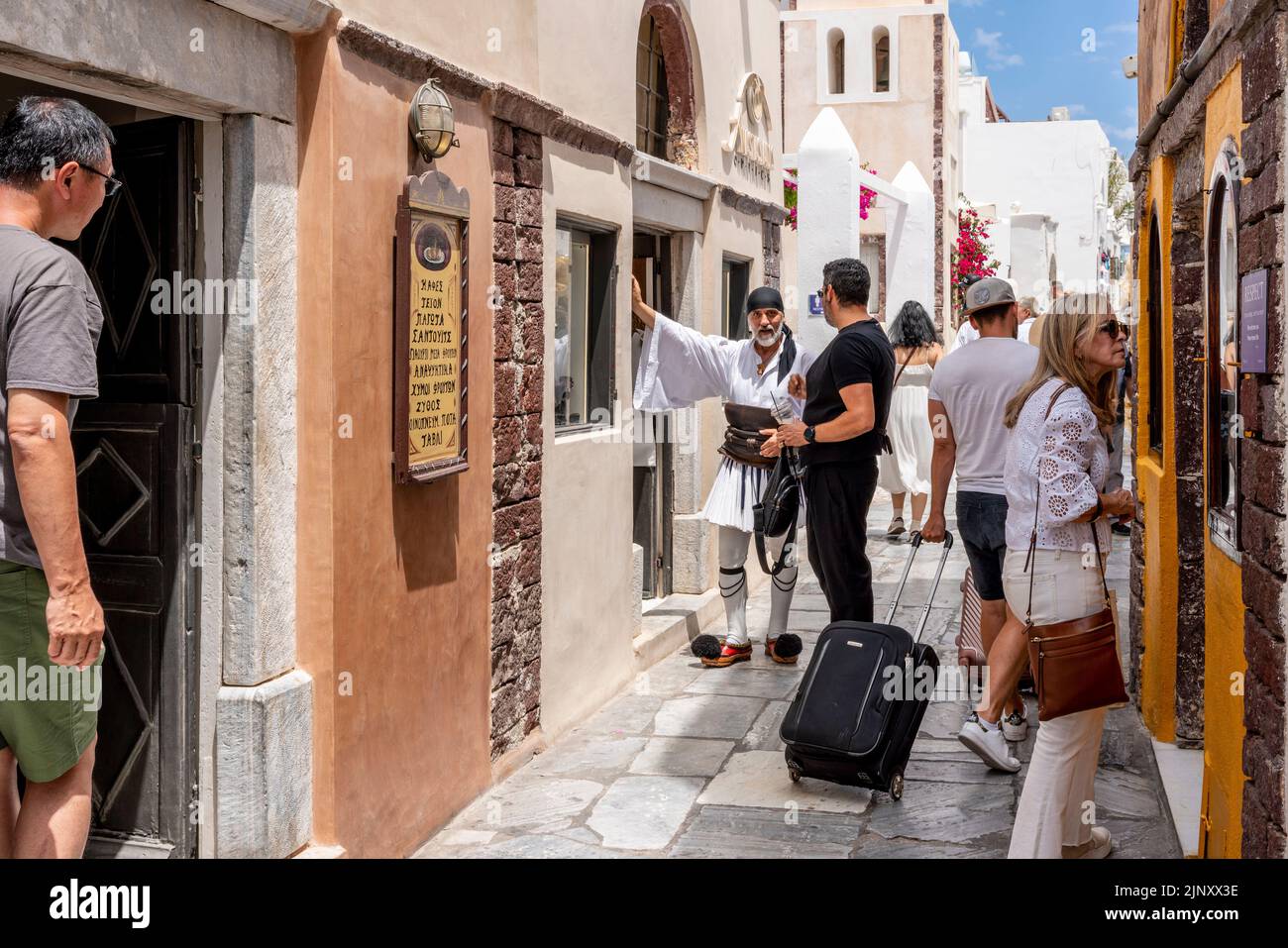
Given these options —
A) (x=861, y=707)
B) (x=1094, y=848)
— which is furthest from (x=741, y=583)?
(x=1094, y=848)

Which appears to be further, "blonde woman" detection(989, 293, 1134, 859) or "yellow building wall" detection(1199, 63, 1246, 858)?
"blonde woman" detection(989, 293, 1134, 859)

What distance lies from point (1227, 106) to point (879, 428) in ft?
7.70

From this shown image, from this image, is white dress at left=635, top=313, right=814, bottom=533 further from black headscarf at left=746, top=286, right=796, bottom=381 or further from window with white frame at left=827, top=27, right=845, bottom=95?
window with white frame at left=827, top=27, right=845, bottom=95

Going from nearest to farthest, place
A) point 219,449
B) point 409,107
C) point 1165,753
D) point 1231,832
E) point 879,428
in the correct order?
point 1231,832 → point 219,449 → point 409,107 → point 1165,753 → point 879,428

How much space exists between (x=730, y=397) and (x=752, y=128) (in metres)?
3.02

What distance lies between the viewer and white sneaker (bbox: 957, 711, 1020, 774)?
5625 mm

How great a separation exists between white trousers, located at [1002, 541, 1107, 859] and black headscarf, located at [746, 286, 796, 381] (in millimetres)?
3358

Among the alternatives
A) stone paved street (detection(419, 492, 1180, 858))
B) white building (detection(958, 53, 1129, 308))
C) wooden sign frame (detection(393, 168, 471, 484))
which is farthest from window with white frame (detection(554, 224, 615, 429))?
white building (detection(958, 53, 1129, 308))

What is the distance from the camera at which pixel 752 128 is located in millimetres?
9953

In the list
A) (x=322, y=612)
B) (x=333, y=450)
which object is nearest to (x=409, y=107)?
(x=333, y=450)

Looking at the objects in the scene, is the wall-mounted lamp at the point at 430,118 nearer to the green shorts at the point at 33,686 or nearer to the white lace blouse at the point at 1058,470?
the white lace blouse at the point at 1058,470

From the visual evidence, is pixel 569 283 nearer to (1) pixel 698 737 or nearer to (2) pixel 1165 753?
(1) pixel 698 737

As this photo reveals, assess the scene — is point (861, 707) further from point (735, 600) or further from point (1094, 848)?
point (735, 600)
